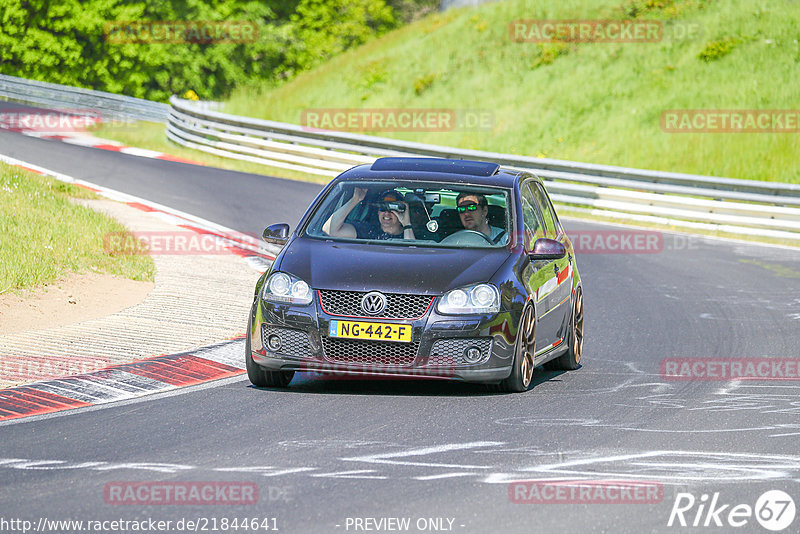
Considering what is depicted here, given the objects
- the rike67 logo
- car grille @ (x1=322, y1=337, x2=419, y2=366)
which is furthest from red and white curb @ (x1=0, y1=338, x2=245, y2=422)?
the rike67 logo

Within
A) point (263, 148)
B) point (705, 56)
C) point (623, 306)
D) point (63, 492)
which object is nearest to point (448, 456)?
point (63, 492)

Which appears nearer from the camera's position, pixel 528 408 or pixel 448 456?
pixel 448 456

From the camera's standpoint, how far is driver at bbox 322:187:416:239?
964 centimetres

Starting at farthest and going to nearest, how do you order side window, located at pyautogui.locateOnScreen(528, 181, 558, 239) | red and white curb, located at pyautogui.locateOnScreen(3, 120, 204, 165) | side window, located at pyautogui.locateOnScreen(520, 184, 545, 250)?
1. red and white curb, located at pyautogui.locateOnScreen(3, 120, 204, 165)
2. side window, located at pyautogui.locateOnScreen(528, 181, 558, 239)
3. side window, located at pyautogui.locateOnScreen(520, 184, 545, 250)

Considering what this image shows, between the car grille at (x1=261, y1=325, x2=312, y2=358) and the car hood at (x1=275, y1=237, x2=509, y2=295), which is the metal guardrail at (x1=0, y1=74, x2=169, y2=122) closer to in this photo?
the car hood at (x1=275, y1=237, x2=509, y2=295)

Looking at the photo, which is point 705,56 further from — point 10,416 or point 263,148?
point 10,416

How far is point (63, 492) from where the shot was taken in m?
6.18

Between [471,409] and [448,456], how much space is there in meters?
1.48

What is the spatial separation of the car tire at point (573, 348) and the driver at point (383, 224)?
1.73 m

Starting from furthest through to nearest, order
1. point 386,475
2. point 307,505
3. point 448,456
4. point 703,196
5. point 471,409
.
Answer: point 703,196, point 471,409, point 448,456, point 386,475, point 307,505

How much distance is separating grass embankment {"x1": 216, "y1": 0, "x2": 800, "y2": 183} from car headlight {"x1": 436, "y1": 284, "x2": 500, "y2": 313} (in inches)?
864

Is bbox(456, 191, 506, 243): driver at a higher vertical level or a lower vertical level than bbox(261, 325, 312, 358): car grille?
higher

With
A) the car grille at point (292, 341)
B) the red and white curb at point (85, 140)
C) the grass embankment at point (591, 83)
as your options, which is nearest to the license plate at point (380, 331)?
the car grille at point (292, 341)

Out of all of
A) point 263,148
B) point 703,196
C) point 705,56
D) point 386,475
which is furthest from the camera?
point 705,56
